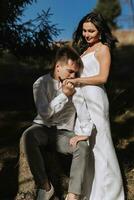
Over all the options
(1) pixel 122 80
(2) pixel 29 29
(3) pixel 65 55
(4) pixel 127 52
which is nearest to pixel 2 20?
(2) pixel 29 29

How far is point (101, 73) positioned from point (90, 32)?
44 cm

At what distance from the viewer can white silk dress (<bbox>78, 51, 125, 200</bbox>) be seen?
5.28 meters

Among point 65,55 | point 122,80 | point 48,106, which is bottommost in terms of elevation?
point 122,80

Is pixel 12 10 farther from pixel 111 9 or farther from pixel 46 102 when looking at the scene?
pixel 111 9

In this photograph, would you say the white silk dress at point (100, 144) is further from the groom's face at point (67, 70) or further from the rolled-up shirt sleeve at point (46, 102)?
the rolled-up shirt sleeve at point (46, 102)

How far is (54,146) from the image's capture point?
540 centimetres

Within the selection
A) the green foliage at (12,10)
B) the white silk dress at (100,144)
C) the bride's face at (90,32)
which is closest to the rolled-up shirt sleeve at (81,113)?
the white silk dress at (100,144)

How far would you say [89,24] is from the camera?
5.37 m

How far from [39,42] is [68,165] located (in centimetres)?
611

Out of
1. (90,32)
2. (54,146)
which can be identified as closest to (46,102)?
(54,146)

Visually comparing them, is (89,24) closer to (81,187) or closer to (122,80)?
(81,187)

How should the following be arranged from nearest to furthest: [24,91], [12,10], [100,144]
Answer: [100,144] < [12,10] < [24,91]

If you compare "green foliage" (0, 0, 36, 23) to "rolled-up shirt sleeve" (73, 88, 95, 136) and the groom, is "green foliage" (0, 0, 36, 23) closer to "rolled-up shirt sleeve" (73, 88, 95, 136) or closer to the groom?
the groom

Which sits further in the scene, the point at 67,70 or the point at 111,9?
the point at 111,9
